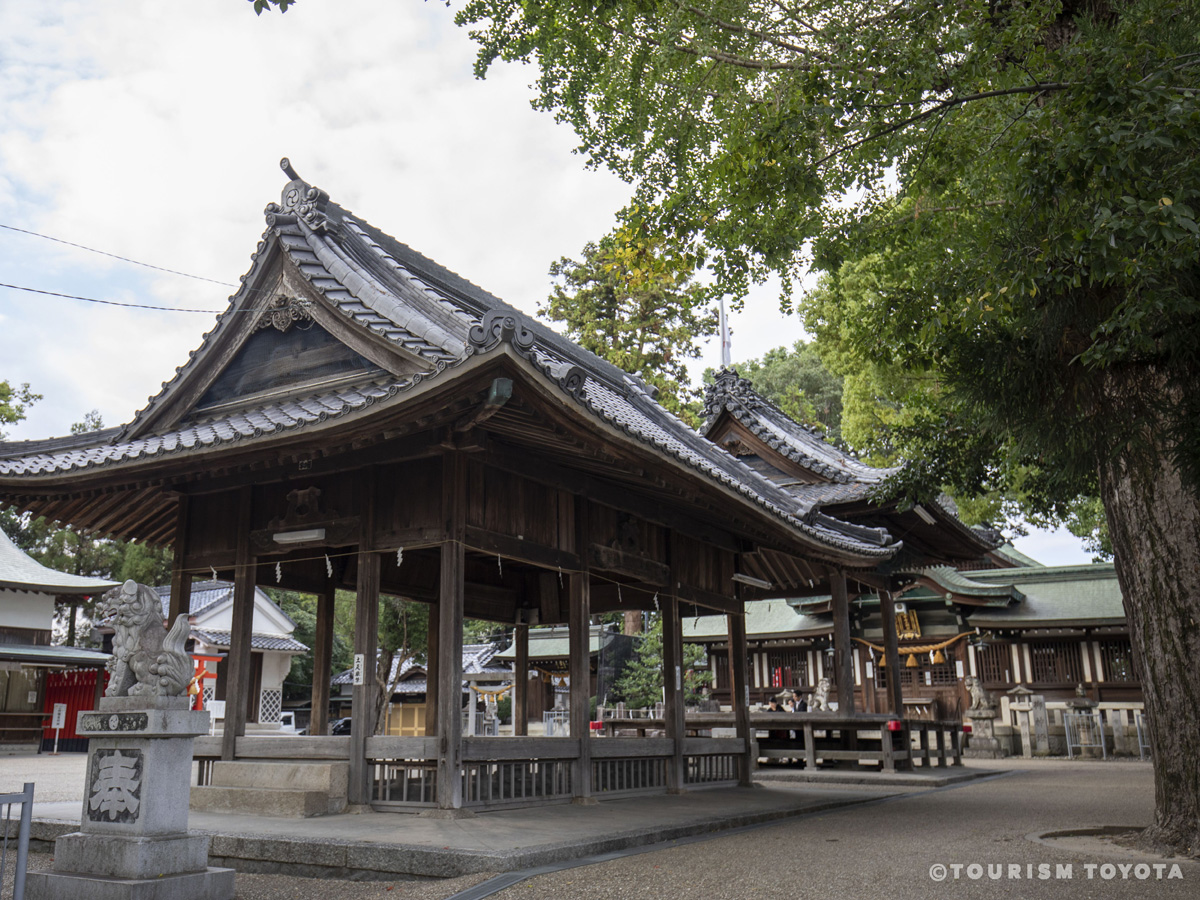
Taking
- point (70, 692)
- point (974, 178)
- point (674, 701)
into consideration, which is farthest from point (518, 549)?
point (70, 692)

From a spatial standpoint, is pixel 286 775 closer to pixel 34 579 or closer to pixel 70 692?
pixel 34 579

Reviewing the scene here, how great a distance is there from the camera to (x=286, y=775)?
340 inches

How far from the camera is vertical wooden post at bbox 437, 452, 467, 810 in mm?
7973

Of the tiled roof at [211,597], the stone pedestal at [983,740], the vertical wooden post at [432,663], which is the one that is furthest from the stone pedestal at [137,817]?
the tiled roof at [211,597]

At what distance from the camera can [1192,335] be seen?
6.36 metres

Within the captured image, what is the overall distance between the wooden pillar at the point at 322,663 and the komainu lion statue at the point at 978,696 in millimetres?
20134

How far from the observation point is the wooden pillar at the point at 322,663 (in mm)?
11867

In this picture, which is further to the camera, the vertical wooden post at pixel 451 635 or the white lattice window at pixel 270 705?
the white lattice window at pixel 270 705

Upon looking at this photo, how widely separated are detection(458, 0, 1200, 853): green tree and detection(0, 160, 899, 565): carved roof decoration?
256 centimetres

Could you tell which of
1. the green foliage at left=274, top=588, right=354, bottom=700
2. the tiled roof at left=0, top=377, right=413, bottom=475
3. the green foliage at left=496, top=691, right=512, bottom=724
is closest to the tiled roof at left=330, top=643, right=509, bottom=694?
the green foliage at left=496, top=691, right=512, bottom=724

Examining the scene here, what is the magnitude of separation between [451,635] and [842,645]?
31.9 feet

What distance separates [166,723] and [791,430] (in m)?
16.3

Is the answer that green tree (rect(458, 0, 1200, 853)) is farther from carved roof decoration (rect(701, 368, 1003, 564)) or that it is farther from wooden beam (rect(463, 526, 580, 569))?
carved roof decoration (rect(701, 368, 1003, 564))

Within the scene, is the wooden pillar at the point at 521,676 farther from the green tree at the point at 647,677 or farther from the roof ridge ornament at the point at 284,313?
the green tree at the point at 647,677
